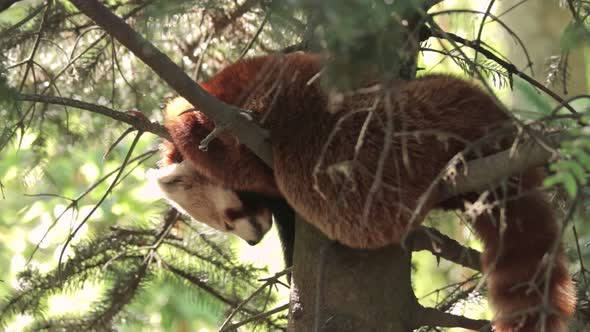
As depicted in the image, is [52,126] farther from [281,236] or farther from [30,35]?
[281,236]

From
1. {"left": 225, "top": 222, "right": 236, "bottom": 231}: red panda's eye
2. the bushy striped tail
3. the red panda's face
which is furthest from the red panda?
{"left": 225, "top": 222, "right": 236, "bottom": 231}: red panda's eye

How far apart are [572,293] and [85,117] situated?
217 cm

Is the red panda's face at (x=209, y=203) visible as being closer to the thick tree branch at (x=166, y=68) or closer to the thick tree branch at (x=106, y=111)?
the thick tree branch at (x=106, y=111)

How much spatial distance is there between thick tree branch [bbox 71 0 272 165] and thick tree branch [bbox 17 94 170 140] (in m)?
0.23

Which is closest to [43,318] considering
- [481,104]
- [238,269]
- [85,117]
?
[238,269]

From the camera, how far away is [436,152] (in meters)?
1.79

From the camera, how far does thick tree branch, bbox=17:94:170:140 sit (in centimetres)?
173

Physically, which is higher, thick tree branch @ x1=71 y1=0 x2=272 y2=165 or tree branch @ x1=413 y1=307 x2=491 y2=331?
thick tree branch @ x1=71 y1=0 x2=272 y2=165

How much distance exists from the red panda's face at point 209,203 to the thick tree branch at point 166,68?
678 millimetres

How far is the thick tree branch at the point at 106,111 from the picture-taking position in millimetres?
1729

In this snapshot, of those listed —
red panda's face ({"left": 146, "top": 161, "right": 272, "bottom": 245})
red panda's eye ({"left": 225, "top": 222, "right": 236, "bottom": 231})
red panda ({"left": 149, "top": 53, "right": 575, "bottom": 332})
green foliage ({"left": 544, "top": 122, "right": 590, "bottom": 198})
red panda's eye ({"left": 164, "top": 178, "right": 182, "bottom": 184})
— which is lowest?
green foliage ({"left": 544, "top": 122, "right": 590, "bottom": 198})

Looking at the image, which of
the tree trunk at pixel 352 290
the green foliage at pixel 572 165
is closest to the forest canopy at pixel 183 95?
the green foliage at pixel 572 165

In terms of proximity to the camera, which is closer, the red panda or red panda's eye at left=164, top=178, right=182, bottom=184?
the red panda

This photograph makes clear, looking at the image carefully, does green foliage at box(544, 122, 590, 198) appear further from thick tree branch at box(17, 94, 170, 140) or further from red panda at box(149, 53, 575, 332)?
thick tree branch at box(17, 94, 170, 140)
